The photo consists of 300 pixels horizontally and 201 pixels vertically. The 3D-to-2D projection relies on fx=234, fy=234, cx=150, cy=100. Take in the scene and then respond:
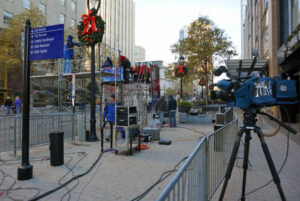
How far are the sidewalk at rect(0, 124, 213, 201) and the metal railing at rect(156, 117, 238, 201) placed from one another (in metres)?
1.13

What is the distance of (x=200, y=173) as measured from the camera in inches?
103

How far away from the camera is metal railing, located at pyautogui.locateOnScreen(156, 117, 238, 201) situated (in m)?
1.76

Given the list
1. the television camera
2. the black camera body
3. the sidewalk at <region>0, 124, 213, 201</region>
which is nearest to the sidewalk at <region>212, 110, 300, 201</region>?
the television camera

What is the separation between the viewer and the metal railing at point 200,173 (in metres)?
1.76

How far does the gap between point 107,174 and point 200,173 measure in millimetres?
2883

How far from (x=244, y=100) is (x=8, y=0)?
117 ft

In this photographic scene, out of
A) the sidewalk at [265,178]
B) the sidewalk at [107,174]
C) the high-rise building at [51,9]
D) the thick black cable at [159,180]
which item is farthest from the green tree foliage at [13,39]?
the sidewalk at [265,178]

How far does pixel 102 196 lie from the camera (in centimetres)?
389

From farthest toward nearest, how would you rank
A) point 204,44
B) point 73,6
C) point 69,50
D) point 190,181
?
1. point 73,6
2. point 204,44
3. point 69,50
4. point 190,181

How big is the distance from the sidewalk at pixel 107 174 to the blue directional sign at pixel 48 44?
8.31ft

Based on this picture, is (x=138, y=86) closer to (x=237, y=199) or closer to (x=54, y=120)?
(x=54, y=120)

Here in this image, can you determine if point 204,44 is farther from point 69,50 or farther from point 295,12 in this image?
point 69,50

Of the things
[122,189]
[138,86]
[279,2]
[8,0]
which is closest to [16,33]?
[8,0]

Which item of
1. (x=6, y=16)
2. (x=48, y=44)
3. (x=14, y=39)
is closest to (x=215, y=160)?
(x=48, y=44)
